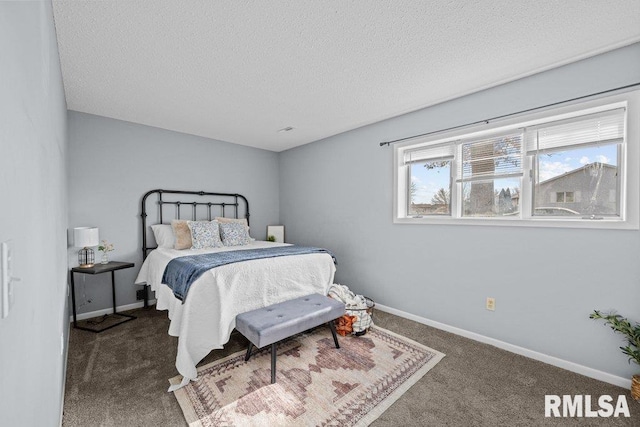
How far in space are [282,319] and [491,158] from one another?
8.19ft

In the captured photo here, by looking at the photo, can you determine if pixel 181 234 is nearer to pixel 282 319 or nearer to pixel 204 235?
pixel 204 235

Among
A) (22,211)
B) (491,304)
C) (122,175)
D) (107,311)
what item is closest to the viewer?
(22,211)

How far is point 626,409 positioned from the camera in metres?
1.78

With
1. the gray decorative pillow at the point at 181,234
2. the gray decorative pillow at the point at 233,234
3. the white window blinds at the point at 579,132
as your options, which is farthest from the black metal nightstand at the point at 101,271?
the white window blinds at the point at 579,132

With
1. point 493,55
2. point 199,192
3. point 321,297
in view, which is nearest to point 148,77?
point 199,192

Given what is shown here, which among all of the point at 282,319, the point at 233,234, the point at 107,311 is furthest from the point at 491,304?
the point at 107,311

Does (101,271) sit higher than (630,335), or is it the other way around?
(101,271)

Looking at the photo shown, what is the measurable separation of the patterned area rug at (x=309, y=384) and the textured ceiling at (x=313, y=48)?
2456 millimetres

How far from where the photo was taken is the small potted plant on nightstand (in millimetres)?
1837

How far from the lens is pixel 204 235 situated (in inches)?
142

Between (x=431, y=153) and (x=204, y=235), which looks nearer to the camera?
(x=431, y=153)

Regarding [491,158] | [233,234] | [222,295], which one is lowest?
[222,295]

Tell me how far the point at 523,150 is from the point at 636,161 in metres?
0.71

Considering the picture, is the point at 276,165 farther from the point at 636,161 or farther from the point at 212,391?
the point at 636,161
